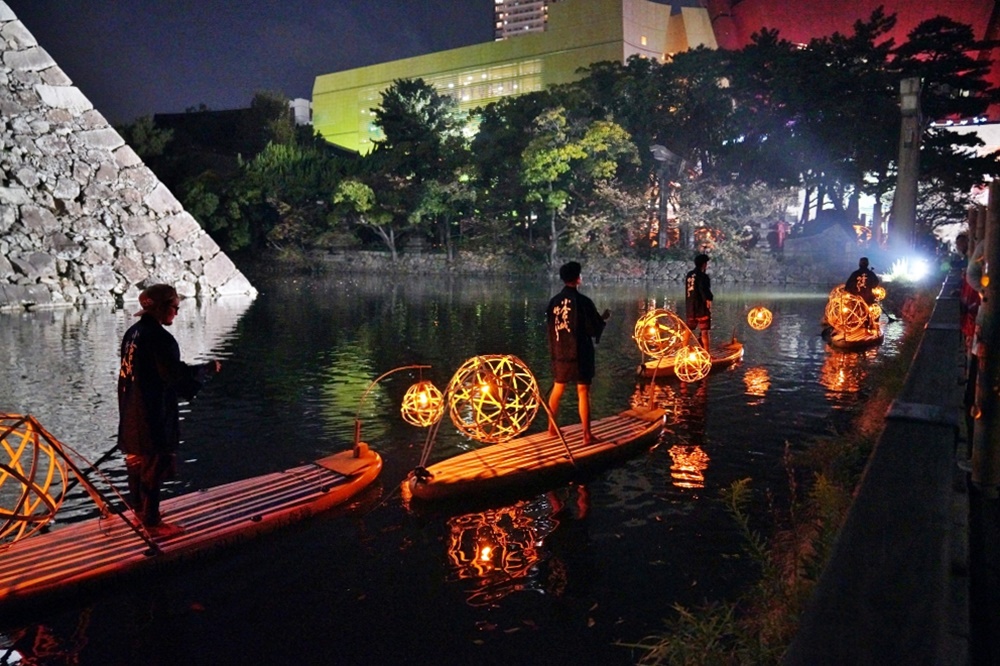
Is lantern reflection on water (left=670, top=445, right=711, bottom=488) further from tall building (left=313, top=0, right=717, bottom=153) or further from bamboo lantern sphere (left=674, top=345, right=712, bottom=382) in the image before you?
tall building (left=313, top=0, right=717, bottom=153)

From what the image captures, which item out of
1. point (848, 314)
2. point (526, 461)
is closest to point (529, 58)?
point (848, 314)

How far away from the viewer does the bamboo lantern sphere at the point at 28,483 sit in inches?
219

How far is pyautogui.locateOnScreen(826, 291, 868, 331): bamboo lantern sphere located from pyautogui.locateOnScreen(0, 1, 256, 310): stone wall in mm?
27078

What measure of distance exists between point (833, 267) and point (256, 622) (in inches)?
1749

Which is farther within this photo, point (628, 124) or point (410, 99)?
point (410, 99)

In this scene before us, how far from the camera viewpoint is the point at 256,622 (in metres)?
5.50

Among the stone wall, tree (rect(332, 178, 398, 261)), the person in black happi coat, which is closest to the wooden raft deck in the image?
the person in black happi coat

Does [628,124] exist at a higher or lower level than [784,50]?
lower

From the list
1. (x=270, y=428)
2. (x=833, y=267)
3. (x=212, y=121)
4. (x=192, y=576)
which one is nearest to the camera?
(x=192, y=576)

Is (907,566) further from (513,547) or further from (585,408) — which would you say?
(585,408)

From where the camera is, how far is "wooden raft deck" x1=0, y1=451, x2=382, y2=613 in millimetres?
5641

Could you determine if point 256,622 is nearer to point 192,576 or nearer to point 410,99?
point 192,576

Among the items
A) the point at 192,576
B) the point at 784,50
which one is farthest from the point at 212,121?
the point at 192,576

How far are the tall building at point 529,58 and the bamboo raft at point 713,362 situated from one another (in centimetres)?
5065
